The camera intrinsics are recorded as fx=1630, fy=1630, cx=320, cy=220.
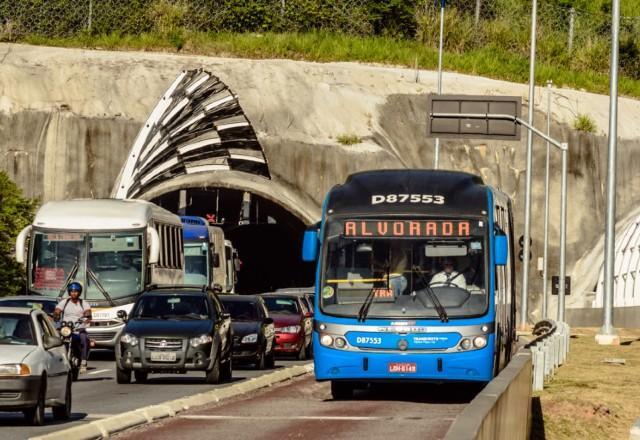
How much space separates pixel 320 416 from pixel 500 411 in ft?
28.2

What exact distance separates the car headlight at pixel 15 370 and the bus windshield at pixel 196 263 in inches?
1080

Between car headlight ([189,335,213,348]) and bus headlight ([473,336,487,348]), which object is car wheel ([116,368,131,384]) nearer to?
car headlight ([189,335,213,348])

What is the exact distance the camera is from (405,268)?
73.5 feet

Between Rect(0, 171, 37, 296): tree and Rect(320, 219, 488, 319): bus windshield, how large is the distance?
26365mm

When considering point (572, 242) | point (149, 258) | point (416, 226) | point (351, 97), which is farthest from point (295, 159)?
point (416, 226)

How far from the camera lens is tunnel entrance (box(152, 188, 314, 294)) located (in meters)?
73.0

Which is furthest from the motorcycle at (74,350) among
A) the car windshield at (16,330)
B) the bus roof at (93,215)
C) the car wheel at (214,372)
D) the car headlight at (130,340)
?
the car windshield at (16,330)

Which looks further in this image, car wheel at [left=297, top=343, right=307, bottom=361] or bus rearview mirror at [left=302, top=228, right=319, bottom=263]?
car wheel at [left=297, top=343, right=307, bottom=361]

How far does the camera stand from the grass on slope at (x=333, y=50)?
6712 centimetres

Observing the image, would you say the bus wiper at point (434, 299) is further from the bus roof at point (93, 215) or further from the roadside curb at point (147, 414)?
the bus roof at point (93, 215)

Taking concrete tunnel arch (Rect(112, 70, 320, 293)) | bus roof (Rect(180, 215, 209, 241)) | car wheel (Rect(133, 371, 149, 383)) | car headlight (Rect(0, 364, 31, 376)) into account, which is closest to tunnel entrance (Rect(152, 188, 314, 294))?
concrete tunnel arch (Rect(112, 70, 320, 293))

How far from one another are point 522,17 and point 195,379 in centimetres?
5259

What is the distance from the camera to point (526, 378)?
17578mm

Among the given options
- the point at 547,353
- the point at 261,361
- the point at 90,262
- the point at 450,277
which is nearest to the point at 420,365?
the point at 450,277
